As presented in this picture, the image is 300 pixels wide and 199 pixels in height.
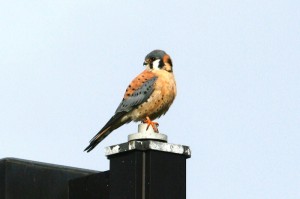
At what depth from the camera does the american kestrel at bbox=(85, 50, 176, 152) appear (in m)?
7.58

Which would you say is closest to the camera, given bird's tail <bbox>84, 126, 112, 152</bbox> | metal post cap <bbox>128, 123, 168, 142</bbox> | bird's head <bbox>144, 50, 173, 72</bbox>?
metal post cap <bbox>128, 123, 168, 142</bbox>

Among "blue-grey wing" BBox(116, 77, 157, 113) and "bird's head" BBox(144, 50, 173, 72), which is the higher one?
"bird's head" BBox(144, 50, 173, 72)

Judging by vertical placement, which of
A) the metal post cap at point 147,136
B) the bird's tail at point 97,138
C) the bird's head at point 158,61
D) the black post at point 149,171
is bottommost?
the black post at point 149,171

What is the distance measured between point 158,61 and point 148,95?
0.30 meters

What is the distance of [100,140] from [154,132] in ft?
5.39

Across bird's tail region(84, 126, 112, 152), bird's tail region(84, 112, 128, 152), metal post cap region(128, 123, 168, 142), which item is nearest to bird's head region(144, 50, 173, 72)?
bird's tail region(84, 112, 128, 152)

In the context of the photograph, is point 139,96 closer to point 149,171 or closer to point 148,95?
point 148,95

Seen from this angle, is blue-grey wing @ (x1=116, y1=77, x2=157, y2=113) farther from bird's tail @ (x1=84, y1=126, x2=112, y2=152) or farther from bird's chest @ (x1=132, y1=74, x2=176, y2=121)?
bird's tail @ (x1=84, y1=126, x2=112, y2=152)

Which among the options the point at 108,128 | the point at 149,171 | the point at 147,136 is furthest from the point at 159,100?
the point at 149,171

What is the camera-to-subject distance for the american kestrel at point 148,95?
758 cm

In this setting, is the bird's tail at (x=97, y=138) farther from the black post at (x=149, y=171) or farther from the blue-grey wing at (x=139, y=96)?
the black post at (x=149, y=171)

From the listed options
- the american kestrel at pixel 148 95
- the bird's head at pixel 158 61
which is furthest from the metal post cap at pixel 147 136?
the bird's head at pixel 158 61

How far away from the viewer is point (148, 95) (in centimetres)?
766

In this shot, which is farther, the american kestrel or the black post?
the american kestrel
